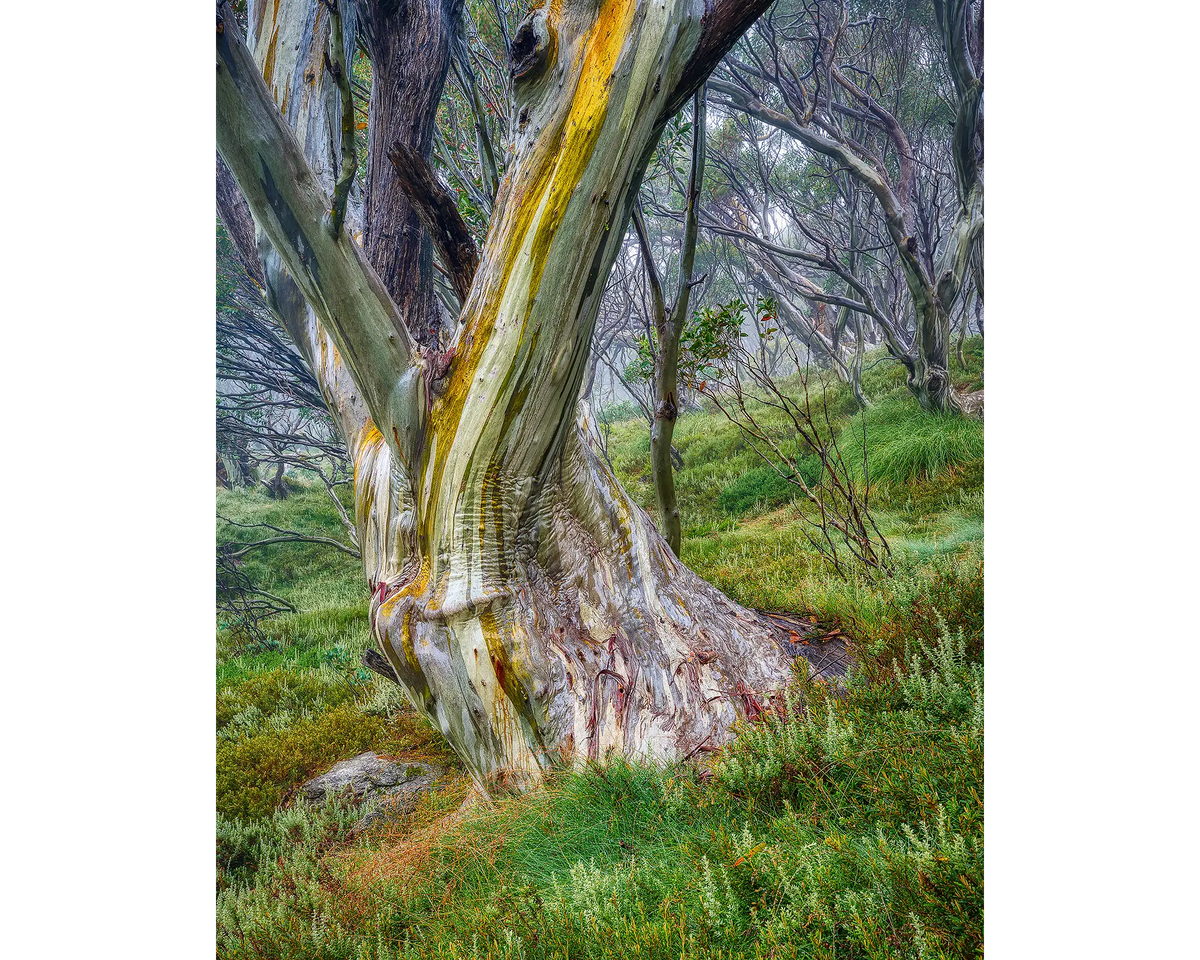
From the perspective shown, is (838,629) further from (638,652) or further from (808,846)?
(808,846)

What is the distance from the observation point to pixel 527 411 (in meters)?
2.20

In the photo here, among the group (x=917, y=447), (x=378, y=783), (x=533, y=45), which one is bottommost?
(x=378, y=783)

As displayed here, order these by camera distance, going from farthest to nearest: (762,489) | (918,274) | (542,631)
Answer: (762,489)
(918,274)
(542,631)

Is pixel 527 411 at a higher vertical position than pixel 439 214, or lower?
lower

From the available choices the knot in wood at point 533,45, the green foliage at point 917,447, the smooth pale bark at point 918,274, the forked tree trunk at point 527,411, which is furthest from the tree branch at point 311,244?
the smooth pale bark at point 918,274

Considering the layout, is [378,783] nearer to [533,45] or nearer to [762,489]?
[533,45]

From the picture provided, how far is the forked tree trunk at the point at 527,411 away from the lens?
2.05 m

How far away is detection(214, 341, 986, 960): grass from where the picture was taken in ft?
3.85

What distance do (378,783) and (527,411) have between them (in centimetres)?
224

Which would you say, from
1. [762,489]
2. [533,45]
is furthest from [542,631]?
[762,489]

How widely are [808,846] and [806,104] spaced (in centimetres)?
705
